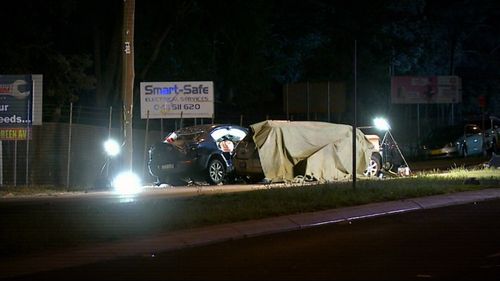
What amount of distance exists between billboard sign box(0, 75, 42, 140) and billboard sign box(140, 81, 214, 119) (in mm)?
4703

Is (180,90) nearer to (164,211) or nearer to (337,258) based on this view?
(164,211)

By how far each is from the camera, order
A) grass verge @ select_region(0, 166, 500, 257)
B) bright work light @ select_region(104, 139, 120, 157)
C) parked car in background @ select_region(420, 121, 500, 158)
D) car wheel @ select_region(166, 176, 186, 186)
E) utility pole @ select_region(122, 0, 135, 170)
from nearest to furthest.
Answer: grass verge @ select_region(0, 166, 500, 257), utility pole @ select_region(122, 0, 135, 170), bright work light @ select_region(104, 139, 120, 157), car wheel @ select_region(166, 176, 186, 186), parked car in background @ select_region(420, 121, 500, 158)

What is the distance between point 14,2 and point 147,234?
17108mm

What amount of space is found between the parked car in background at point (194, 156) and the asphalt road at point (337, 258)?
322 inches

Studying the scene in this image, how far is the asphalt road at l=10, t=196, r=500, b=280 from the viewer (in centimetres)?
1042

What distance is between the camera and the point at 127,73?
904 inches

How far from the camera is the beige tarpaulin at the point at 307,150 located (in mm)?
22234

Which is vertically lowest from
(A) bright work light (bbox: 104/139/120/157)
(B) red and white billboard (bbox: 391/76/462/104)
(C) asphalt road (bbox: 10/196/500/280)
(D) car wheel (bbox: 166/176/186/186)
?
(C) asphalt road (bbox: 10/196/500/280)

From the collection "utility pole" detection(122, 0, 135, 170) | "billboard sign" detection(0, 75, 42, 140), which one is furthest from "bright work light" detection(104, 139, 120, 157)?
"billboard sign" detection(0, 75, 42, 140)

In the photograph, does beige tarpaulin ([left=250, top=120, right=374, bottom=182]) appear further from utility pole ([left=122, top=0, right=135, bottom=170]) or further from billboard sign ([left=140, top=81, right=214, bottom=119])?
billboard sign ([left=140, top=81, right=214, bottom=119])

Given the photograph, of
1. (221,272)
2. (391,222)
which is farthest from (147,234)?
(391,222)

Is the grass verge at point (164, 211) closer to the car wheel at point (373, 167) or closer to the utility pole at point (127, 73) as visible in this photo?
Answer: the car wheel at point (373, 167)

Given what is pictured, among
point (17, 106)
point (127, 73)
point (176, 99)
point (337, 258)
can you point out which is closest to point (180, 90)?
point (176, 99)

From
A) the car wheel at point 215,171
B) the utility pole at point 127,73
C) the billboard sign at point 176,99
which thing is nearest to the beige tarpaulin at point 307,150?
the car wheel at point 215,171
